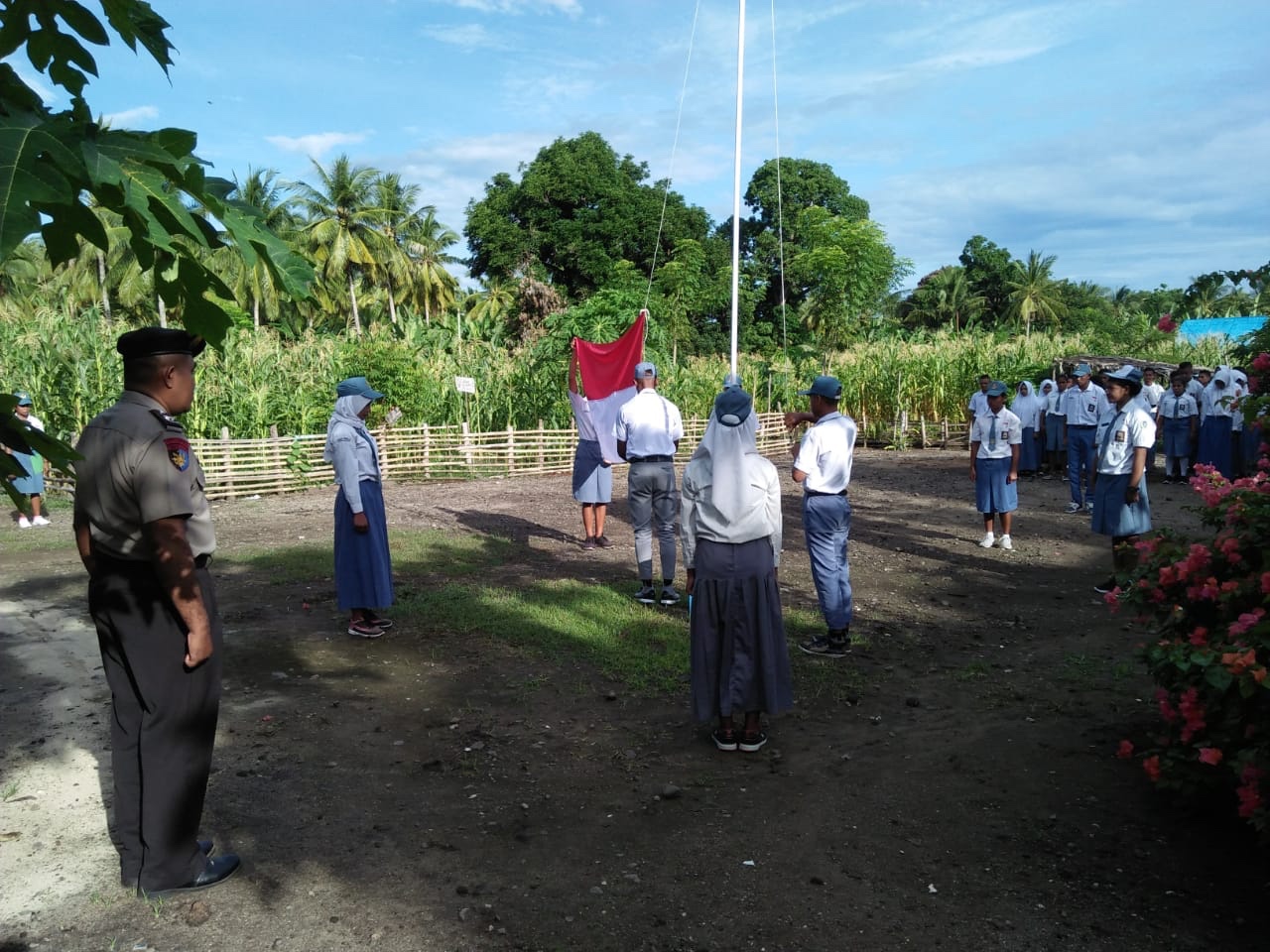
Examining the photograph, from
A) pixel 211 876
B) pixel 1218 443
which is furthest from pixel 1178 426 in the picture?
pixel 211 876

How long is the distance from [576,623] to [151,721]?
4223 millimetres

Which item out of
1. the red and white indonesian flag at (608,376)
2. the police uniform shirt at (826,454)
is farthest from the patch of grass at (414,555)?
the police uniform shirt at (826,454)

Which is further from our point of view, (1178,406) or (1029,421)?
(1029,421)

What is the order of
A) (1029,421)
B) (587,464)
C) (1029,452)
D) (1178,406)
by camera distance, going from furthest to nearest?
(1029,452), (1029,421), (1178,406), (587,464)

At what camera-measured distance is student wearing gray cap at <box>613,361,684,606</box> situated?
7.92 metres

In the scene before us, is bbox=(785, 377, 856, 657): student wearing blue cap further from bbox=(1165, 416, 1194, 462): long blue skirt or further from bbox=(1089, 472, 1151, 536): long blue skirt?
bbox=(1165, 416, 1194, 462): long blue skirt

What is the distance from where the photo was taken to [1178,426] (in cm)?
1568

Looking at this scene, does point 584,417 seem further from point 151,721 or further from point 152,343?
point 151,721

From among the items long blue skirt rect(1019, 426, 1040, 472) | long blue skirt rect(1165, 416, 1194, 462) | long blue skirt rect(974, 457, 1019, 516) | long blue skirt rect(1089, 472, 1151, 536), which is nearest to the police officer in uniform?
long blue skirt rect(1089, 472, 1151, 536)

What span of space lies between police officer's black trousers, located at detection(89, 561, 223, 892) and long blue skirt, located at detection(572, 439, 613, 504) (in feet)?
21.9

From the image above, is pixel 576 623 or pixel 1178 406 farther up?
pixel 1178 406

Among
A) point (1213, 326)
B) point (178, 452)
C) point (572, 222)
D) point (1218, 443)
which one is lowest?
point (1218, 443)

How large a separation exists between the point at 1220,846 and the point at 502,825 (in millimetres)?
2950

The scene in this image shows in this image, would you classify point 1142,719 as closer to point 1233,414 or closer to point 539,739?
point 539,739
